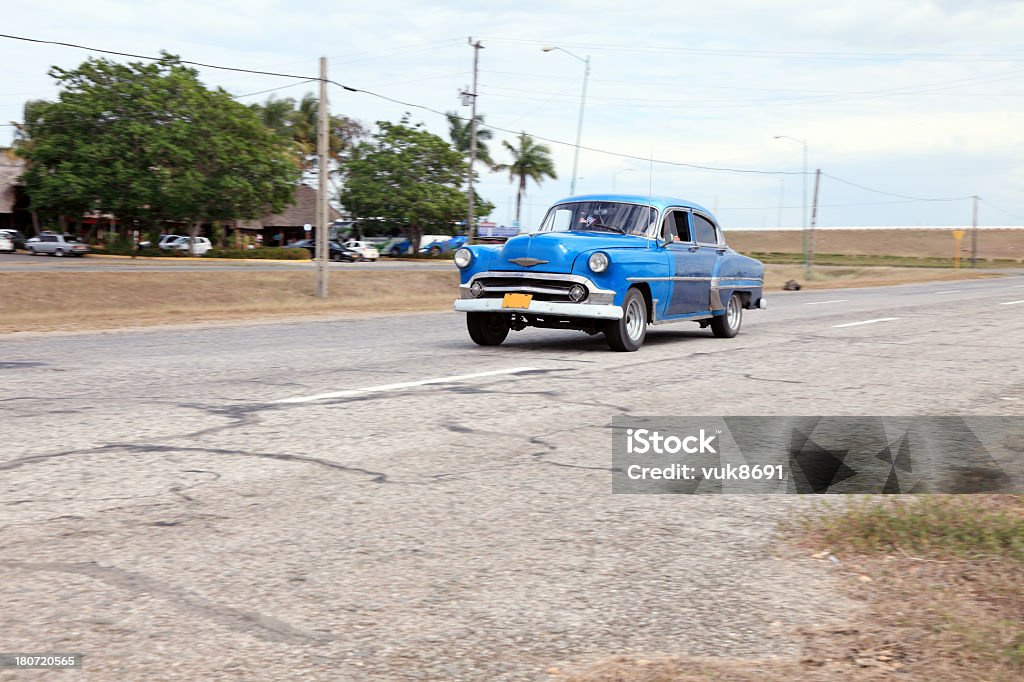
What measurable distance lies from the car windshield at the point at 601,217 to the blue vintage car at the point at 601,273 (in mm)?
13

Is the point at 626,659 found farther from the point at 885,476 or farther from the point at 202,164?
the point at 202,164

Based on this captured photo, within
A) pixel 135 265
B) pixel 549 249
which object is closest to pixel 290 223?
pixel 135 265

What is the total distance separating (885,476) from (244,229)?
88502 mm

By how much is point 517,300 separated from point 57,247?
52.5m

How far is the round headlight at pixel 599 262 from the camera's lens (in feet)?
38.2

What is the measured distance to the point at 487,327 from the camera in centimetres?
1266

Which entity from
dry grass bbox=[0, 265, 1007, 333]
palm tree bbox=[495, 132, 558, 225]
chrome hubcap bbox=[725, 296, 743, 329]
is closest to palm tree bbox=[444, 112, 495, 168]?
palm tree bbox=[495, 132, 558, 225]

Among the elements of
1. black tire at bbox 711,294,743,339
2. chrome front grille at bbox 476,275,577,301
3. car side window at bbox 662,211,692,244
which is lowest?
black tire at bbox 711,294,743,339

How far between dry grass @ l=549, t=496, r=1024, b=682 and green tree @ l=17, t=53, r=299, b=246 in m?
57.8

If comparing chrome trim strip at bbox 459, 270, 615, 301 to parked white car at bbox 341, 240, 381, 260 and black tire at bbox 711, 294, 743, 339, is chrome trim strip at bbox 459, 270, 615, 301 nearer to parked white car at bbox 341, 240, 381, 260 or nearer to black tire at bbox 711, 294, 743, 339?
black tire at bbox 711, 294, 743, 339

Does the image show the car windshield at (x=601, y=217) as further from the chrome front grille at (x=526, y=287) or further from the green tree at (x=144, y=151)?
the green tree at (x=144, y=151)

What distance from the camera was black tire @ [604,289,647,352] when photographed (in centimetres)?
1181

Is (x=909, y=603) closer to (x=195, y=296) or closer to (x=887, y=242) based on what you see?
(x=195, y=296)

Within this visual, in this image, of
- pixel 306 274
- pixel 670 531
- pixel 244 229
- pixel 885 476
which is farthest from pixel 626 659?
pixel 244 229
